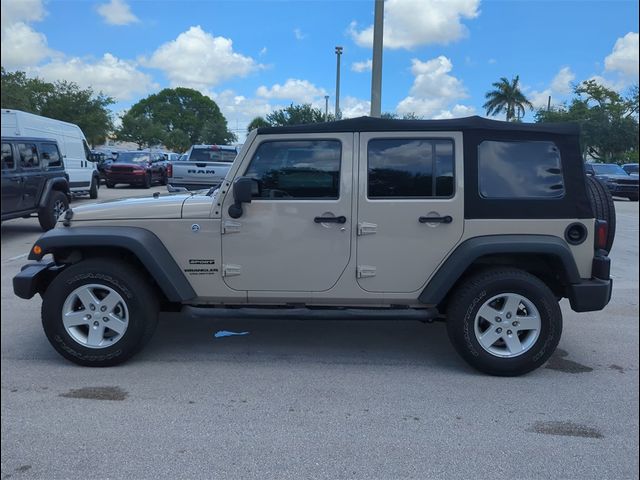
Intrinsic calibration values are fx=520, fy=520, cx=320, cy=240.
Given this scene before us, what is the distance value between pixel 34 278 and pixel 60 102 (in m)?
1.36

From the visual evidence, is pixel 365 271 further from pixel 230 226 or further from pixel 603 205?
pixel 603 205

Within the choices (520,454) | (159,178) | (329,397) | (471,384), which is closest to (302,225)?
(329,397)

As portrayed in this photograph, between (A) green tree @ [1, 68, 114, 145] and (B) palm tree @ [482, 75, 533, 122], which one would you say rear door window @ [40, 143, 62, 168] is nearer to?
(A) green tree @ [1, 68, 114, 145]

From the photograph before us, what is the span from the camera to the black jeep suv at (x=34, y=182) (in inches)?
316

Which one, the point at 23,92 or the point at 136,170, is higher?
the point at 23,92

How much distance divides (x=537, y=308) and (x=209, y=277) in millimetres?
2518

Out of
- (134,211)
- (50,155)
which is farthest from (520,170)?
(50,155)

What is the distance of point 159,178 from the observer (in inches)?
324

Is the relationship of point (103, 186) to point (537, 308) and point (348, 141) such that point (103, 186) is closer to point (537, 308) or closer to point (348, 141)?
point (348, 141)

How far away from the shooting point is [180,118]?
421 cm

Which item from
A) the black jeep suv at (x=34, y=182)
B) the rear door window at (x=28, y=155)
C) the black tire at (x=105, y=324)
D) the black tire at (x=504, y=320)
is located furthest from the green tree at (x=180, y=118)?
the rear door window at (x=28, y=155)

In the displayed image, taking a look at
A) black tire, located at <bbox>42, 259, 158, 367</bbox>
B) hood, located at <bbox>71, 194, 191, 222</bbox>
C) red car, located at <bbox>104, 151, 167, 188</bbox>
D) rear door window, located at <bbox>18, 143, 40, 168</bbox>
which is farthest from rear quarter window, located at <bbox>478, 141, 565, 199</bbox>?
rear door window, located at <bbox>18, 143, 40, 168</bbox>

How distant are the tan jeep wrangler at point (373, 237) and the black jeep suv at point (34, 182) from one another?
464 centimetres

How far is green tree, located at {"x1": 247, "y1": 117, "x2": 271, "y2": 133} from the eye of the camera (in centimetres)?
417
